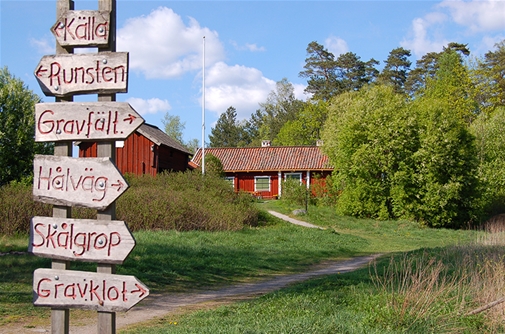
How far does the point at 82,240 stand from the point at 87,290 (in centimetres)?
46

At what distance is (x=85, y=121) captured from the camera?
498cm

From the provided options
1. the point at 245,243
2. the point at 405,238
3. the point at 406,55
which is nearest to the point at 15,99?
the point at 245,243

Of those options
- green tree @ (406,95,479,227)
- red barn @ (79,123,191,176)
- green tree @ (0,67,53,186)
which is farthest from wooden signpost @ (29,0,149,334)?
green tree @ (406,95,479,227)

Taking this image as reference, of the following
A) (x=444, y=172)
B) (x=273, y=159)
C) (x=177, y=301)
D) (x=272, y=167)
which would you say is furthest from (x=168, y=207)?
(x=273, y=159)

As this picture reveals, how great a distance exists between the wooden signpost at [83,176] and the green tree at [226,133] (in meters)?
74.3

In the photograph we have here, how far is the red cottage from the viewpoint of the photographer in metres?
43.2

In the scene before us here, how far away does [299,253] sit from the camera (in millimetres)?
18031

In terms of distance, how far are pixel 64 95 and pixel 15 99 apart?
2971 cm

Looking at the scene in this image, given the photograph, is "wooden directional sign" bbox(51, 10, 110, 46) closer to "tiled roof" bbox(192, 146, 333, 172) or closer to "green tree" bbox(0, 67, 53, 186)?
"green tree" bbox(0, 67, 53, 186)

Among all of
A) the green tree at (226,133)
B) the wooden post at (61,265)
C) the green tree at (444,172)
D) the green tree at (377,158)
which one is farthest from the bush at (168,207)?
the green tree at (226,133)

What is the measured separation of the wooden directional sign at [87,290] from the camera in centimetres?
476

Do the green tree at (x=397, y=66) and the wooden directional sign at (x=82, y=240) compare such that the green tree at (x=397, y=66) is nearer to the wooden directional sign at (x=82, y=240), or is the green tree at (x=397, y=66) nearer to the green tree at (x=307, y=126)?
the green tree at (x=307, y=126)

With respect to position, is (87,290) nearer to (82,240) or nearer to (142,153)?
(82,240)

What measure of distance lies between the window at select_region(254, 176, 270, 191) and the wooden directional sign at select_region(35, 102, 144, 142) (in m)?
39.3
